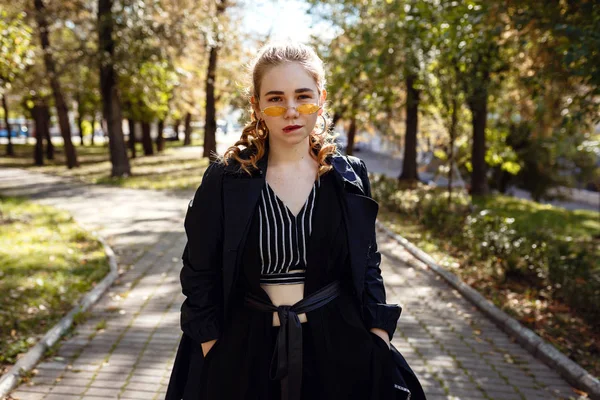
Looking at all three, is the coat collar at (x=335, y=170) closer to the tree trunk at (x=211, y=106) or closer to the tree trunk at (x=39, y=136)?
the tree trunk at (x=211, y=106)

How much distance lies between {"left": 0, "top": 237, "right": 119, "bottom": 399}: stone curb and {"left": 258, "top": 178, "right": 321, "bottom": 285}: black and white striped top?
3.31 m

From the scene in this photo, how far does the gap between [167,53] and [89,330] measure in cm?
1572

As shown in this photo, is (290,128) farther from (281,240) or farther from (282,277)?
(282,277)

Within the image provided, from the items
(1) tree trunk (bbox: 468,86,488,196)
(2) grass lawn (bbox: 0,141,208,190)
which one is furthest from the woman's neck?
(2) grass lawn (bbox: 0,141,208,190)

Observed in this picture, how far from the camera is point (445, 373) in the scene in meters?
5.24

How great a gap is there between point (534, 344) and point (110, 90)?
18842mm

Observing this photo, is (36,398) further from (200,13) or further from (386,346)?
(200,13)

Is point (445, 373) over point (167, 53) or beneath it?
beneath

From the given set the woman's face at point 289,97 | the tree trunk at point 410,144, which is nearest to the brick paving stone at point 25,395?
the woman's face at point 289,97

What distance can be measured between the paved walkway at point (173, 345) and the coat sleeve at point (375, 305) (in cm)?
262

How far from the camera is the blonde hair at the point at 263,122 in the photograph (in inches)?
92.4

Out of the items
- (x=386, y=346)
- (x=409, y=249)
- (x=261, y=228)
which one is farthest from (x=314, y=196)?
(x=409, y=249)

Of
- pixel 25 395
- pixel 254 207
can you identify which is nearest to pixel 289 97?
pixel 254 207

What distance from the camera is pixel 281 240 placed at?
2.30 metres
